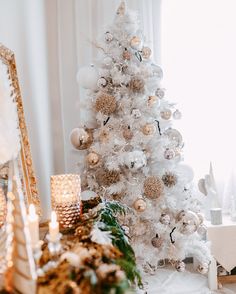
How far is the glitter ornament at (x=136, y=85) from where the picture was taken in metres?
2.55

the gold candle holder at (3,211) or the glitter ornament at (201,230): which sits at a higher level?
the gold candle holder at (3,211)

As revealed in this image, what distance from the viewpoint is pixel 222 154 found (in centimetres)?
324

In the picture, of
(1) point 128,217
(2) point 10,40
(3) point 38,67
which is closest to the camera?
(2) point 10,40

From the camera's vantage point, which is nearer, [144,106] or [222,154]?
[144,106]

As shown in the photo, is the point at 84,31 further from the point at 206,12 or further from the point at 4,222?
the point at 4,222

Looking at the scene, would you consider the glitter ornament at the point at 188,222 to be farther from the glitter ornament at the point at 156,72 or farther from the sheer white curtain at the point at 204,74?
the glitter ornament at the point at 156,72

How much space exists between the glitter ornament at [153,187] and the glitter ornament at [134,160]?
0.14 meters

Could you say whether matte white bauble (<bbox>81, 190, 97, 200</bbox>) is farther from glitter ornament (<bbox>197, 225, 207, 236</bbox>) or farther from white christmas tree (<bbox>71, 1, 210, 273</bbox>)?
glitter ornament (<bbox>197, 225, 207, 236</bbox>)

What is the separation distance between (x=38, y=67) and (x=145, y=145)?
0.92 meters

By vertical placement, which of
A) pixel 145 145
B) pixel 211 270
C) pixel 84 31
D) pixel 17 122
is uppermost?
pixel 84 31

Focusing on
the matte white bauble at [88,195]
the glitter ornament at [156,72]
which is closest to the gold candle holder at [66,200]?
the matte white bauble at [88,195]

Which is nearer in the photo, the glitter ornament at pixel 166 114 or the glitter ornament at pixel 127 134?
the glitter ornament at pixel 127 134

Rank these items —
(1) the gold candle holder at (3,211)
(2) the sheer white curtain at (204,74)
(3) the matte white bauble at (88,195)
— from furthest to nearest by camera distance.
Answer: (2) the sheer white curtain at (204,74)
(3) the matte white bauble at (88,195)
(1) the gold candle holder at (3,211)

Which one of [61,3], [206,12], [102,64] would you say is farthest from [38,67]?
[206,12]
